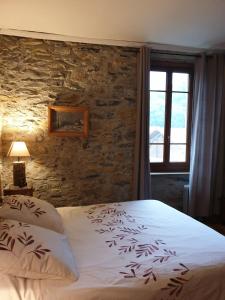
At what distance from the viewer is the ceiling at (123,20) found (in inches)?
108

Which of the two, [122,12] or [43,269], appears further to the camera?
[122,12]

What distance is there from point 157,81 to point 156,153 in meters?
1.05

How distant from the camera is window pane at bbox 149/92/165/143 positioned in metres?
4.34

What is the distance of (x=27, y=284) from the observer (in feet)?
5.02

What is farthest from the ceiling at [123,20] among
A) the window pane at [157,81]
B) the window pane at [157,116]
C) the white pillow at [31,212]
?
the white pillow at [31,212]

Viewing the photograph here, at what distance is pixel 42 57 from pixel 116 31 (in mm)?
960

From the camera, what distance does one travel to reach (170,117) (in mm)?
4422

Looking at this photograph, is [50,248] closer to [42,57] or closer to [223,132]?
[42,57]

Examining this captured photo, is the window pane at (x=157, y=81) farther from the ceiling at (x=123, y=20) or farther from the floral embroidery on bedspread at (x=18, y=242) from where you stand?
the floral embroidery on bedspread at (x=18, y=242)

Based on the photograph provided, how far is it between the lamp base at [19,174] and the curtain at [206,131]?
2.31 meters

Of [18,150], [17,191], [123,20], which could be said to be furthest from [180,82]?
[17,191]

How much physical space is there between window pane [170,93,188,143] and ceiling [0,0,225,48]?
817 mm

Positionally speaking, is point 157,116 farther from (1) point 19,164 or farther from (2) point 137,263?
(2) point 137,263

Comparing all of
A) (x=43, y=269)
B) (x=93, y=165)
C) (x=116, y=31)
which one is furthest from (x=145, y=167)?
(x=43, y=269)
